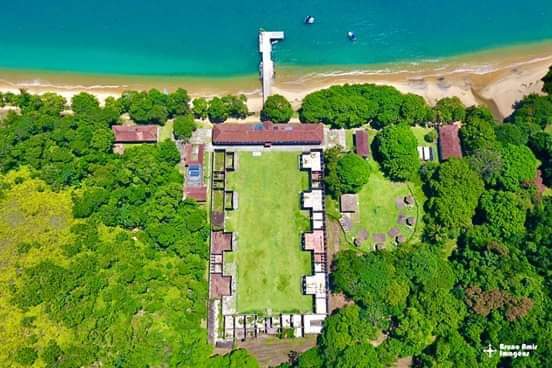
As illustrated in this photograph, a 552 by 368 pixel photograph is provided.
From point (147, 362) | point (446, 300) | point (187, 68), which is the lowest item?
point (147, 362)

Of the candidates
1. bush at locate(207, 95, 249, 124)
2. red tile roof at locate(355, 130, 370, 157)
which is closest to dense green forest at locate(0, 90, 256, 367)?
bush at locate(207, 95, 249, 124)

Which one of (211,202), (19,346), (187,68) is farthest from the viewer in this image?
(187,68)

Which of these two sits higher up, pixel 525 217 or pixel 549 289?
pixel 525 217

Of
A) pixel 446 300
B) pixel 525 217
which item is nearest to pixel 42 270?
pixel 446 300

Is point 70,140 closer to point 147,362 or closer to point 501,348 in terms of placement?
point 147,362

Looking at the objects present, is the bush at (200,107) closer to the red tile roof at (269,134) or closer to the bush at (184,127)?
the bush at (184,127)

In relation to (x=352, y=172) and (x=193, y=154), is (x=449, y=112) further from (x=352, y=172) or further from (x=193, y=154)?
(x=193, y=154)
